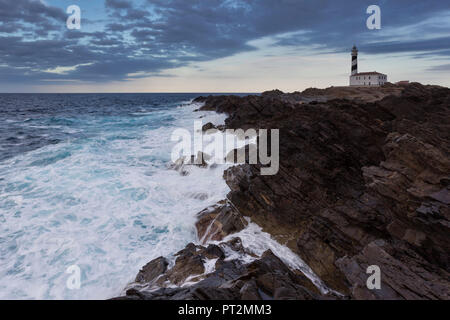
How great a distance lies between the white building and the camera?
56188 mm

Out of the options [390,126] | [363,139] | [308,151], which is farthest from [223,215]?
[390,126]

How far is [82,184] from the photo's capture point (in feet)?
46.7

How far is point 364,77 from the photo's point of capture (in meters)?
57.9

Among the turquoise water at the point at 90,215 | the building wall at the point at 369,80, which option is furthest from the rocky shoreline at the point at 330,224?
the building wall at the point at 369,80

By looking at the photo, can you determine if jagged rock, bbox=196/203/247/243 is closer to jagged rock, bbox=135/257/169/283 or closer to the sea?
the sea

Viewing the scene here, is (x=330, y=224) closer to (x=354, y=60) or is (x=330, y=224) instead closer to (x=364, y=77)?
(x=364, y=77)

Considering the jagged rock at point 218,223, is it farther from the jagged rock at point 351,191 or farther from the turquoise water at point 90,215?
the jagged rock at point 351,191

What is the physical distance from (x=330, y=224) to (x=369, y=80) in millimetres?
59566

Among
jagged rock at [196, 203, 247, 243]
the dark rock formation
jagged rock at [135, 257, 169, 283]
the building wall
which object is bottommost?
jagged rock at [135, 257, 169, 283]

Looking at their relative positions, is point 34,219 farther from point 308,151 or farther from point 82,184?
point 308,151

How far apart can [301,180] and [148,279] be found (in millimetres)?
7189

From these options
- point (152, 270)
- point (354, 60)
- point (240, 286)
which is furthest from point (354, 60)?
point (240, 286)

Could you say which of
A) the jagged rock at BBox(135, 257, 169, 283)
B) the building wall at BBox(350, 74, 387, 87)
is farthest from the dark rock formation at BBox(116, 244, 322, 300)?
the building wall at BBox(350, 74, 387, 87)

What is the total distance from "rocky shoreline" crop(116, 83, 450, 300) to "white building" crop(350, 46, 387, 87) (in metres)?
48.4
